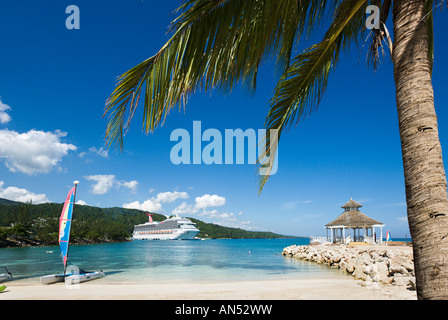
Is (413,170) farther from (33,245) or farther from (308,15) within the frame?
(33,245)

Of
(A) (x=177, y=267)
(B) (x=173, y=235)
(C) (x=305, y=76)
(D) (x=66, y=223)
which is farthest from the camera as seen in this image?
(B) (x=173, y=235)

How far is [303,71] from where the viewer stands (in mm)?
3537

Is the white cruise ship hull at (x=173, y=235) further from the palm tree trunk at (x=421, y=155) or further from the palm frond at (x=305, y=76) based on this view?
the palm tree trunk at (x=421, y=155)

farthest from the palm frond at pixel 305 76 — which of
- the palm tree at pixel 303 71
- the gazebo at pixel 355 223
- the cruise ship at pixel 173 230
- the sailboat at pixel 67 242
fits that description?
the cruise ship at pixel 173 230

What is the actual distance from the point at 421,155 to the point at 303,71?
1857mm

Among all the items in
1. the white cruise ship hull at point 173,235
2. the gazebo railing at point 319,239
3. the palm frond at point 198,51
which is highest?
the palm frond at point 198,51

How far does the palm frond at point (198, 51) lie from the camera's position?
253 cm

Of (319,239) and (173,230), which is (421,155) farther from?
(173,230)

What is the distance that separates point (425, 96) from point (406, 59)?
1.00ft

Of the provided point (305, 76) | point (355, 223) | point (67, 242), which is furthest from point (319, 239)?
point (305, 76)

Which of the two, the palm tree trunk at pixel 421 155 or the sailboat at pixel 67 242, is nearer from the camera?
the palm tree trunk at pixel 421 155

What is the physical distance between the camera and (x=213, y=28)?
255cm

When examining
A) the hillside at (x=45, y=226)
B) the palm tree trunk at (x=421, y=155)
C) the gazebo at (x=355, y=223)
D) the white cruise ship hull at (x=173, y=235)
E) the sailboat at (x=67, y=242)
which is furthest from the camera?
the white cruise ship hull at (x=173, y=235)
